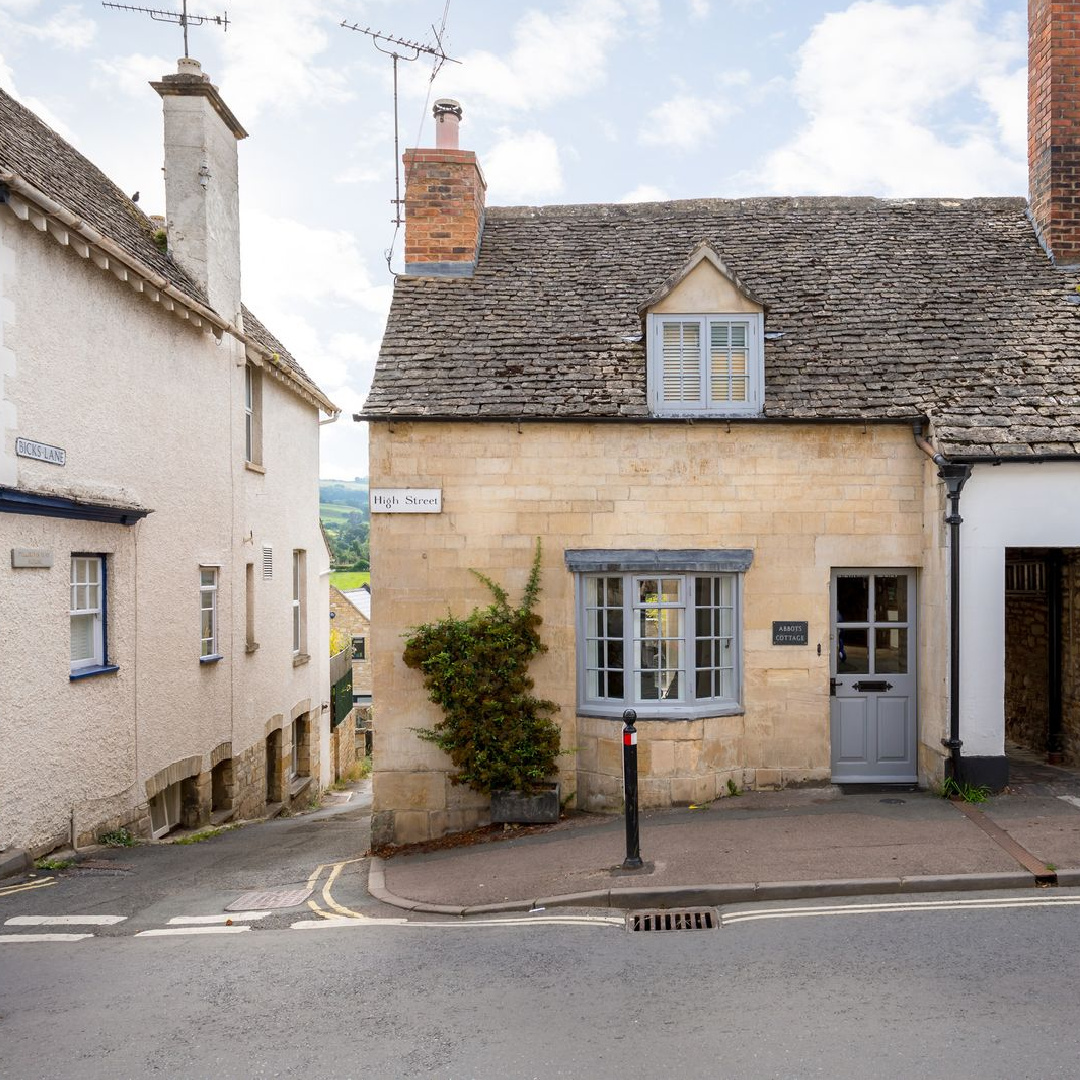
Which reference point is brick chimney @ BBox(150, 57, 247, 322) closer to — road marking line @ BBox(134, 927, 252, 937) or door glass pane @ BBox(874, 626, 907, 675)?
road marking line @ BBox(134, 927, 252, 937)

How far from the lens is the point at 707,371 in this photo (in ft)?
35.0

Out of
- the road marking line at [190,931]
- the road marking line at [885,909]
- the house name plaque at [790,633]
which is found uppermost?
the house name plaque at [790,633]

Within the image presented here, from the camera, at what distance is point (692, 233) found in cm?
1355

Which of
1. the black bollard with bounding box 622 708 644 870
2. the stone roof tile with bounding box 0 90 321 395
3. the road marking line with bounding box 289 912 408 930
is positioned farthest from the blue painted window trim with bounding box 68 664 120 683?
Answer: the black bollard with bounding box 622 708 644 870

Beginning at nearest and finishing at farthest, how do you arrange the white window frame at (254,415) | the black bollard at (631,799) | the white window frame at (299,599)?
1. the black bollard at (631,799)
2. the white window frame at (254,415)
3. the white window frame at (299,599)

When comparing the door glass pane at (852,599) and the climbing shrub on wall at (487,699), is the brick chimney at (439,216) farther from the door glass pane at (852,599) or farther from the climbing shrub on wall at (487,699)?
the door glass pane at (852,599)

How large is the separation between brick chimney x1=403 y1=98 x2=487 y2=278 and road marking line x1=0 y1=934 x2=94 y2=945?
8.87 meters

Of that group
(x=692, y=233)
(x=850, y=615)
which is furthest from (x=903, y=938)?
(x=692, y=233)

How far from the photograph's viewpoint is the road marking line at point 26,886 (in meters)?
8.51

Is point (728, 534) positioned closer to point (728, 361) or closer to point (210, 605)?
point (728, 361)

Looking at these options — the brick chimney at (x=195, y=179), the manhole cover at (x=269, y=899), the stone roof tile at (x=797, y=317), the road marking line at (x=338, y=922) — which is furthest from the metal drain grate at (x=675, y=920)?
the brick chimney at (x=195, y=179)

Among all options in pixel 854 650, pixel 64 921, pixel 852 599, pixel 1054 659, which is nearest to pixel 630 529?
pixel 852 599

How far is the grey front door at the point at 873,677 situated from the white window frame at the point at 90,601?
8698mm

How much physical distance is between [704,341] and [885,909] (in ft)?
21.0
